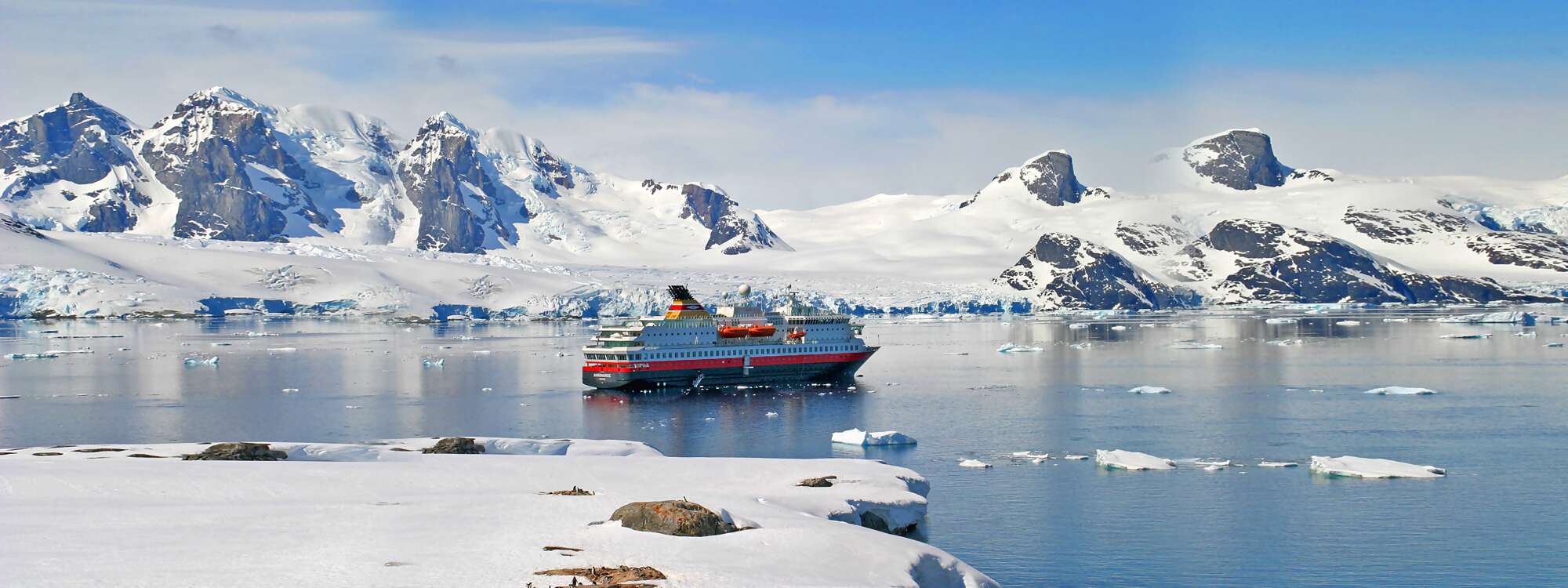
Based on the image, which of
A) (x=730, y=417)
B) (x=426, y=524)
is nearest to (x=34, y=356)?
(x=730, y=417)

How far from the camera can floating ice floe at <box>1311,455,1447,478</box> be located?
117 ft

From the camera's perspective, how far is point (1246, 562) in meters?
26.8

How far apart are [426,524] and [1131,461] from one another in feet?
73.8

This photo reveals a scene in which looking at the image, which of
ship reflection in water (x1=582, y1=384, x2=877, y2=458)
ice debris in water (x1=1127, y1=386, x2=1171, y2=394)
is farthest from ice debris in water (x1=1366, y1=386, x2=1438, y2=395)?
ship reflection in water (x1=582, y1=384, x2=877, y2=458)

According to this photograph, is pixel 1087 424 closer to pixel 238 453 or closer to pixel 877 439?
pixel 877 439

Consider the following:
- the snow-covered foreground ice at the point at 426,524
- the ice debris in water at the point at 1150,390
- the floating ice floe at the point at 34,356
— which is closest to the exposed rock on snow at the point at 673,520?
the snow-covered foreground ice at the point at 426,524

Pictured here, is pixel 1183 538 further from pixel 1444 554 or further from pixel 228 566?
pixel 228 566

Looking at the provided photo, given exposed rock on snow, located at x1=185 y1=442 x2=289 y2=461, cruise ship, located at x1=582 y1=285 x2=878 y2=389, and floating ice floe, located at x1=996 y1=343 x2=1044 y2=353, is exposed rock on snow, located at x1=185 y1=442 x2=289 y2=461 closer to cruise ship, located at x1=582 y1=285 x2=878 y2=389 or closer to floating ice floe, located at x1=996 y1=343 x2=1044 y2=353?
cruise ship, located at x1=582 y1=285 x2=878 y2=389

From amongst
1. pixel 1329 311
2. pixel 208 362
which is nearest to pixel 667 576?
pixel 208 362

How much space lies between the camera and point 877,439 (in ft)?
145

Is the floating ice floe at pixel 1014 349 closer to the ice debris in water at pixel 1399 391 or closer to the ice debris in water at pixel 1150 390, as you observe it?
the ice debris in water at pixel 1150 390

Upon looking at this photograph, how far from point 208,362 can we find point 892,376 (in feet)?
138

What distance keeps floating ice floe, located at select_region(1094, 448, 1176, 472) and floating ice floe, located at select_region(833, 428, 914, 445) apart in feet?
24.4

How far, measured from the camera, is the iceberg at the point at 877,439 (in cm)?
4422
